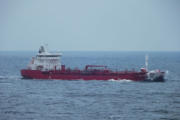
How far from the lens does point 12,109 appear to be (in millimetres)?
45812

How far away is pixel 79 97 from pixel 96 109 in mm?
8897

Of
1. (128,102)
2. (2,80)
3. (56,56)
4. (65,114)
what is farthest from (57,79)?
(65,114)

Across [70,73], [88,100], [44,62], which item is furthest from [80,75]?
[88,100]

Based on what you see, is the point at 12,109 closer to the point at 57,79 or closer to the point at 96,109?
the point at 96,109

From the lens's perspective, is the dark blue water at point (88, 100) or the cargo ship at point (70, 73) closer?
the dark blue water at point (88, 100)

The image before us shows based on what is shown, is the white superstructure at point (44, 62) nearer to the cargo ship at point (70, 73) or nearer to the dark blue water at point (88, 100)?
the cargo ship at point (70, 73)

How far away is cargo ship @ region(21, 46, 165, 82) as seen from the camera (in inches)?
2790

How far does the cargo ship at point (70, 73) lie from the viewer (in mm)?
70875

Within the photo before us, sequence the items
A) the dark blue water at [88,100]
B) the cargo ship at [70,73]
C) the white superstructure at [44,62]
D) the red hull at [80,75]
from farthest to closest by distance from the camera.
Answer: the white superstructure at [44,62] < the red hull at [80,75] < the cargo ship at [70,73] < the dark blue water at [88,100]

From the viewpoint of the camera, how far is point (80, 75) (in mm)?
72875

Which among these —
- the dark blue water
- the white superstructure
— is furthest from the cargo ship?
the dark blue water


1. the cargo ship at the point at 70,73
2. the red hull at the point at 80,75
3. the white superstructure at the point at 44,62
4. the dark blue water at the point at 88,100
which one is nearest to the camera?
the dark blue water at the point at 88,100

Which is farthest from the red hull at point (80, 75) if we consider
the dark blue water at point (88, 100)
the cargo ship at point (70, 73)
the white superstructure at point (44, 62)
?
the white superstructure at point (44, 62)

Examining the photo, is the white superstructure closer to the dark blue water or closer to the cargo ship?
the cargo ship
